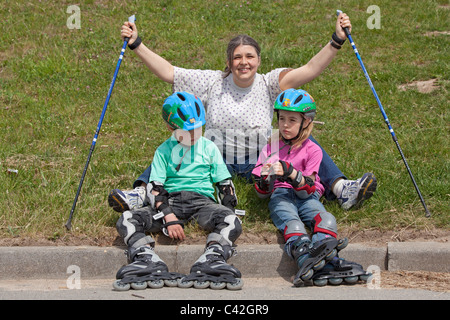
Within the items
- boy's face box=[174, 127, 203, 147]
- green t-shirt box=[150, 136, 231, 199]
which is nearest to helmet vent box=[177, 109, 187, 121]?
boy's face box=[174, 127, 203, 147]

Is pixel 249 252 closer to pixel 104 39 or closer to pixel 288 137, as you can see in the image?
pixel 288 137

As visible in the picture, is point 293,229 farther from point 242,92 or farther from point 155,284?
point 242,92

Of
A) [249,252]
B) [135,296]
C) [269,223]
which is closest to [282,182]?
[269,223]

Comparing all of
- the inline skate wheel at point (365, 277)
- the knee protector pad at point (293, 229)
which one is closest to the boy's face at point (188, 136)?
the knee protector pad at point (293, 229)

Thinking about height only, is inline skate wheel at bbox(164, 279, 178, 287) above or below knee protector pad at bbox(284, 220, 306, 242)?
below

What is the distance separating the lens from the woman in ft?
18.5

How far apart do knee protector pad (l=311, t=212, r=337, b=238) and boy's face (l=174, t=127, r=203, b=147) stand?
4.41 ft

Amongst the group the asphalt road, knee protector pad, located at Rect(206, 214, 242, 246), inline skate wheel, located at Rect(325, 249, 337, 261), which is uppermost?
knee protector pad, located at Rect(206, 214, 242, 246)

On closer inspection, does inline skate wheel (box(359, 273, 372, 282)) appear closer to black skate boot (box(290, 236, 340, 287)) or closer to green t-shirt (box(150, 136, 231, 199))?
black skate boot (box(290, 236, 340, 287))

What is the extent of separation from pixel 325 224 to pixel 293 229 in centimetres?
28

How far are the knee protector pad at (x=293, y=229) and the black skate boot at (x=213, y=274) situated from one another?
23.9 inches

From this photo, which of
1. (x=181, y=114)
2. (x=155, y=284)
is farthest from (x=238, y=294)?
(x=181, y=114)

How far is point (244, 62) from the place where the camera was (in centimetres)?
571

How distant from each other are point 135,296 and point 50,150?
3.02 meters
